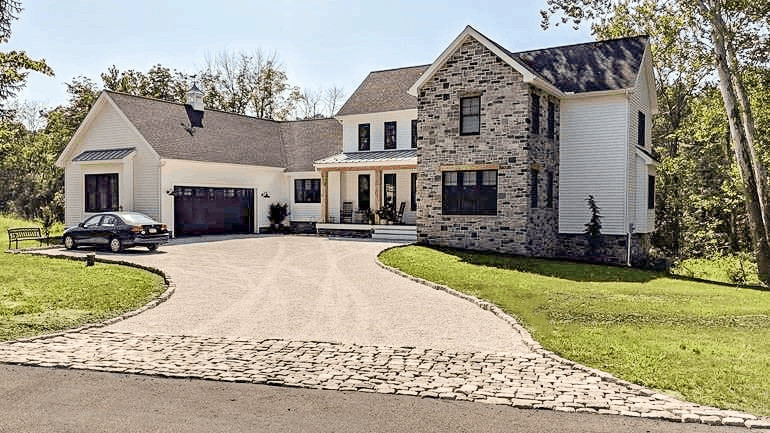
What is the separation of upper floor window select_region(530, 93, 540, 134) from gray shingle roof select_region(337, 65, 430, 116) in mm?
8528

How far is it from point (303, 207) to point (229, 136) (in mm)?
5376

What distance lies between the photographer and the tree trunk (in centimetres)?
2178

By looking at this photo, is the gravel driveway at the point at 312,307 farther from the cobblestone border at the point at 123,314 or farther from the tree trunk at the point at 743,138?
the tree trunk at the point at 743,138

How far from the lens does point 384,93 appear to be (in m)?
33.1

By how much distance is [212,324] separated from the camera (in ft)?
36.6

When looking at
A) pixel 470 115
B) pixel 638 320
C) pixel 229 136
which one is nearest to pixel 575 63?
pixel 470 115

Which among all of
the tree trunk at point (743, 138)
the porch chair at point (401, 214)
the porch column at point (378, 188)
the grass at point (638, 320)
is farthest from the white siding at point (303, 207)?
the tree trunk at point (743, 138)

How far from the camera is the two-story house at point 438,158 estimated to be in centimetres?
2305

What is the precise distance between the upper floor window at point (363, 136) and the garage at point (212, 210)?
6.21 metres

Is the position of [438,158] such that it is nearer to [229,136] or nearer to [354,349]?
[229,136]

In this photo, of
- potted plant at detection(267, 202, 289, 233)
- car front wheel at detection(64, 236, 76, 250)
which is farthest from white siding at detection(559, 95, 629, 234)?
car front wheel at detection(64, 236, 76, 250)

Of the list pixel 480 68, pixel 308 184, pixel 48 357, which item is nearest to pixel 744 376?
pixel 48 357

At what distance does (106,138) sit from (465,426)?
27743mm

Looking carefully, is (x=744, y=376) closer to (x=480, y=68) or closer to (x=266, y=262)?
(x=266, y=262)
